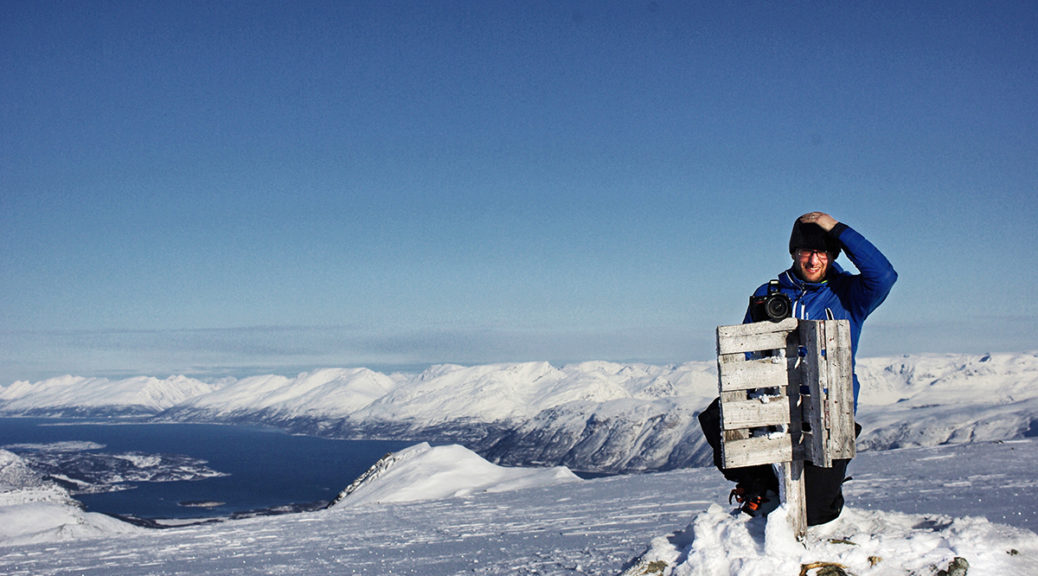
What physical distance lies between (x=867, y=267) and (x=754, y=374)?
1.25 meters

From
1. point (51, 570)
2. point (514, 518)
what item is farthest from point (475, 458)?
point (51, 570)

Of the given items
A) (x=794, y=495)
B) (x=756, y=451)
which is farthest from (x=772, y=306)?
(x=794, y=495)

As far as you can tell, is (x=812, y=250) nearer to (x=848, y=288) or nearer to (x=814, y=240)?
(x=814, y=240)

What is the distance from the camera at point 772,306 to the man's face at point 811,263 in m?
0.24

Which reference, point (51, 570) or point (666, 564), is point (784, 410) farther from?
point (51, 570)

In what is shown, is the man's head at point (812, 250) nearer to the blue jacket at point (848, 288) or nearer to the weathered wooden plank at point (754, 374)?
the blue jacket at point (848, 288)

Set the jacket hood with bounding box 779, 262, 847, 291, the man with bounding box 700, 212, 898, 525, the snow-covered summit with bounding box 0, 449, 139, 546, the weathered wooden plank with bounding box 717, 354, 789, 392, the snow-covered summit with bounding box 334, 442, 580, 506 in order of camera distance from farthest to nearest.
Result: the snow-covered summit with bounding box 0, 449, 139, 546 < the snow-covered summit with bounding box 334, 442, 580, 506 < the jacket hood with bounding box 779, 262, 847, 291 < the weathered wooden plank with bounding box 717, 354, 789, 392 < the man with bounding box 700, 212, 898, 525

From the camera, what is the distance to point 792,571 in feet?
18.4

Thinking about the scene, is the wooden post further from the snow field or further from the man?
the snow field

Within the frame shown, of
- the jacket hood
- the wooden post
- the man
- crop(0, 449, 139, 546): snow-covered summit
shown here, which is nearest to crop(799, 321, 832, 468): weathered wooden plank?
the wooden post

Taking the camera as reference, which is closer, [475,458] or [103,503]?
[475,458]

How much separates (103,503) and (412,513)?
189296 mm

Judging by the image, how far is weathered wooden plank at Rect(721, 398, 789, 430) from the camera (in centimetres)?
595

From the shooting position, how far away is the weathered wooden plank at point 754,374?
600 cm
